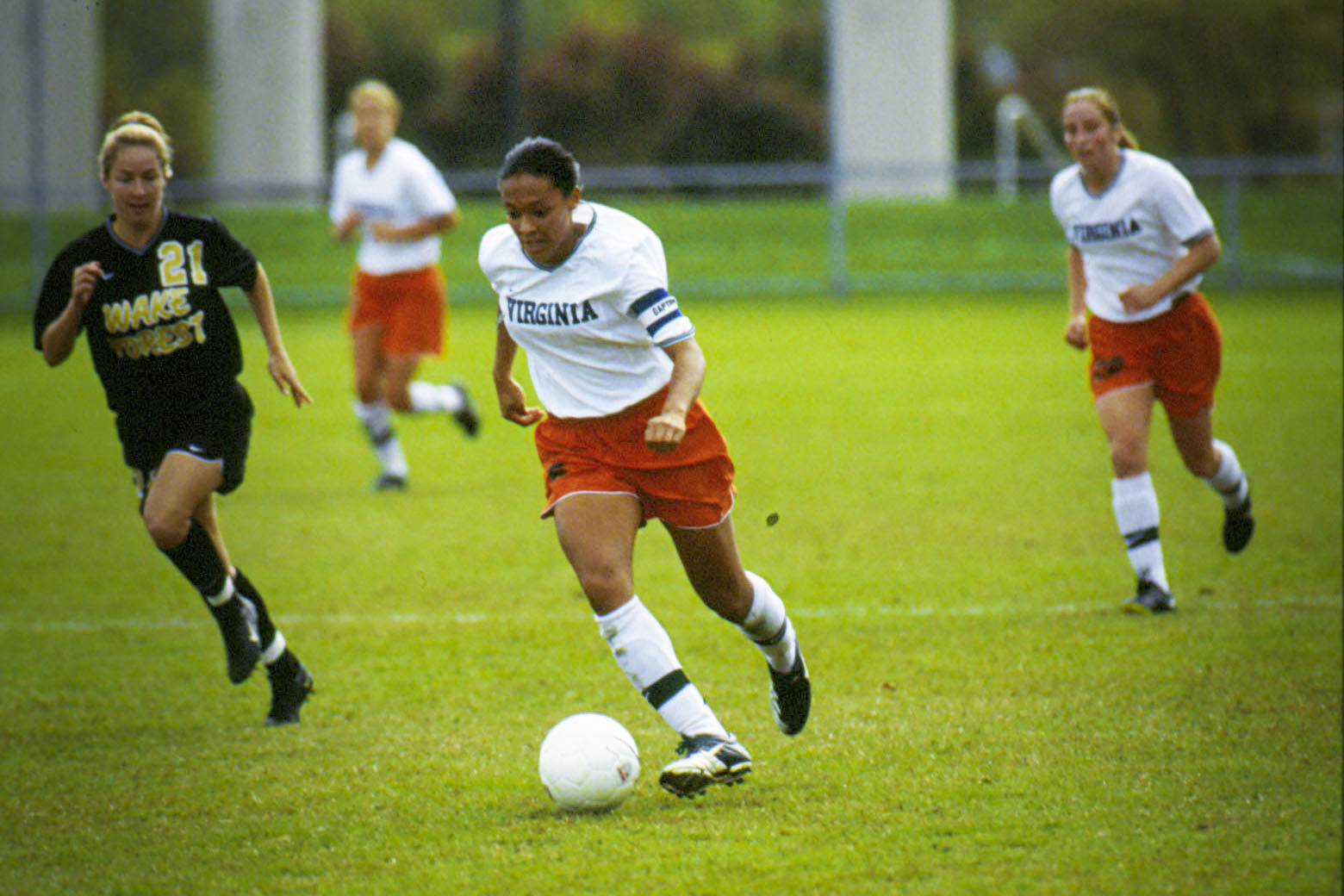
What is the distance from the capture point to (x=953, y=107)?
56094 mm

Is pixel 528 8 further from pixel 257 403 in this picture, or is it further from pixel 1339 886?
pixel 1339 886

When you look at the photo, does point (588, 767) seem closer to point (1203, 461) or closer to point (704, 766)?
point (704, 766)

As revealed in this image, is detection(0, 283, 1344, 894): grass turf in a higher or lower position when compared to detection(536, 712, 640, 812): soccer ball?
lower

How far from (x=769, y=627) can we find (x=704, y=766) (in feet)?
2.10

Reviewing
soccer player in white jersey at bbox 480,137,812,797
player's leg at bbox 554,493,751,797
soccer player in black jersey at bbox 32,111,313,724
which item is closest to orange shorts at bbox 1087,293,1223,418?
soccer player in white jersey at bbox 480,137,812,797

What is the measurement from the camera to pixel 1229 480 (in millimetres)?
7898

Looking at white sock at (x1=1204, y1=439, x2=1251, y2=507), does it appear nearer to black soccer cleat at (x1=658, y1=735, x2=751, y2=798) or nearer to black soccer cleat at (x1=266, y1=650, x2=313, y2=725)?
black soccer cleat at (x1=658, y1=735, x2=751, y2=798)

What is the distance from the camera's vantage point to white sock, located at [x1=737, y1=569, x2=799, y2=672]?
5.16 metres

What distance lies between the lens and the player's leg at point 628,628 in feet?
15.8

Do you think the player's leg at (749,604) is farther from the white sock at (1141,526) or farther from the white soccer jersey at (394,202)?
the white soccer jersey at (394,202)

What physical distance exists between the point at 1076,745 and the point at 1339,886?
1606 mm

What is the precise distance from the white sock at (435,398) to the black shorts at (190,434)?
517 cm

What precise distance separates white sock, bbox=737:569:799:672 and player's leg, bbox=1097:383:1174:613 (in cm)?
246

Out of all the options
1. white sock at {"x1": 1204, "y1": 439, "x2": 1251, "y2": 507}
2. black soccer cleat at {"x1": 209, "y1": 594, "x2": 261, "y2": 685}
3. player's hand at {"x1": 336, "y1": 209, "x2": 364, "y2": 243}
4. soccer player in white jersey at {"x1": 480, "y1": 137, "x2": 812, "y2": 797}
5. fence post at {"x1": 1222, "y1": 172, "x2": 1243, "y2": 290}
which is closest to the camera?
soccer player in white jersey at {"x1": 480, "y1": 137, "x2": 812, "y2": 797}
